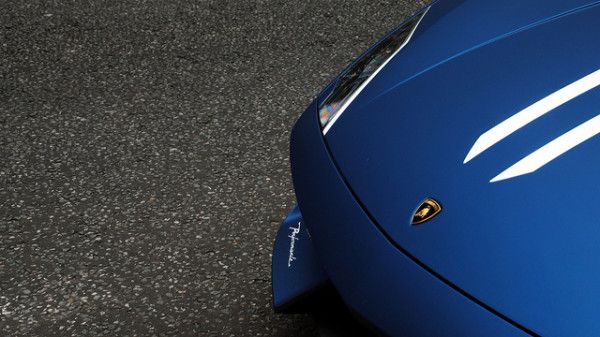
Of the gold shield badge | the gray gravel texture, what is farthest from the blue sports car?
the gray gravel texture

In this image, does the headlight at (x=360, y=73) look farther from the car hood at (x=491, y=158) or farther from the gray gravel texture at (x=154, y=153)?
the gray gravel texture at (x=154, y=153)

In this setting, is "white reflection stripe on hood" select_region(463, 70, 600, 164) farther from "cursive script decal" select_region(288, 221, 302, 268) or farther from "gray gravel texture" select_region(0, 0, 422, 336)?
"gray gravel texture" select_region(0, 0, 422, 336)

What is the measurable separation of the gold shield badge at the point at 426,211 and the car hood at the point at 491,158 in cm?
1

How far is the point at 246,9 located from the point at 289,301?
2.66 metres

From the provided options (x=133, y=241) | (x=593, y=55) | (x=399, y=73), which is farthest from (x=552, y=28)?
(x=133, y=241)

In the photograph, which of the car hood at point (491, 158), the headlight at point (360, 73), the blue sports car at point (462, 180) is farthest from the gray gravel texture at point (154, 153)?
the car hood at point (491, 158)

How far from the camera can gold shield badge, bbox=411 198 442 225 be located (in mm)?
1614

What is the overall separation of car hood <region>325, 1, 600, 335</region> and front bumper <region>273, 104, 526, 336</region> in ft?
0.08

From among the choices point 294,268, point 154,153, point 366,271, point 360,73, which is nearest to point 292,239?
point 294,268

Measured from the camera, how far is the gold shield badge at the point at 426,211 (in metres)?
1.61

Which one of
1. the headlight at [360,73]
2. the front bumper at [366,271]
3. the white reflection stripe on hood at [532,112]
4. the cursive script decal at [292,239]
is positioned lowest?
the front bumper at [366,271]

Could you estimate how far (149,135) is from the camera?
11.2ft

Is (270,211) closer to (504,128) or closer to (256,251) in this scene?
(256,251)

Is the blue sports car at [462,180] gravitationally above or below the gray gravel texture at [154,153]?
below
